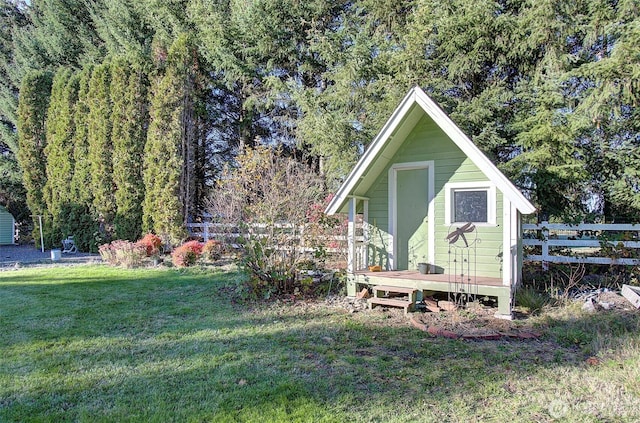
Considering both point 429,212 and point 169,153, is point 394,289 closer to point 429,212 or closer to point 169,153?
point 429,212

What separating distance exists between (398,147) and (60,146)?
56.0ft

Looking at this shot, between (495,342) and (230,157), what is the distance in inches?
677

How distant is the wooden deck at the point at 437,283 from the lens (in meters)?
5.99

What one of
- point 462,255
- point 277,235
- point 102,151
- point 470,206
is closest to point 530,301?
point 462,255

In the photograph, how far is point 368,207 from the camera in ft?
26.0

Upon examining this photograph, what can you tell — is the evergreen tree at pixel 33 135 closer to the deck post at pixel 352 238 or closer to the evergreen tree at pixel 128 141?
the evergreen tree at pixel 128 141

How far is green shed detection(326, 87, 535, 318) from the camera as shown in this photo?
6.34 metres

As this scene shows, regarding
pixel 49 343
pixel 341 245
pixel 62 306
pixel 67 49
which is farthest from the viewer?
pixel 67 49

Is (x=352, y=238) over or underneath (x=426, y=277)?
over

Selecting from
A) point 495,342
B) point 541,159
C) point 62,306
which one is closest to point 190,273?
point 62,306

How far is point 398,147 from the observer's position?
297 inches

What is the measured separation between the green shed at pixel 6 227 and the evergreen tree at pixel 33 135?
17.7ft

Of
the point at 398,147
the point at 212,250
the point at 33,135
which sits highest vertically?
the point at 33,135

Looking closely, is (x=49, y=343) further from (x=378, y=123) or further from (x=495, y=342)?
(x=378, y=123)
